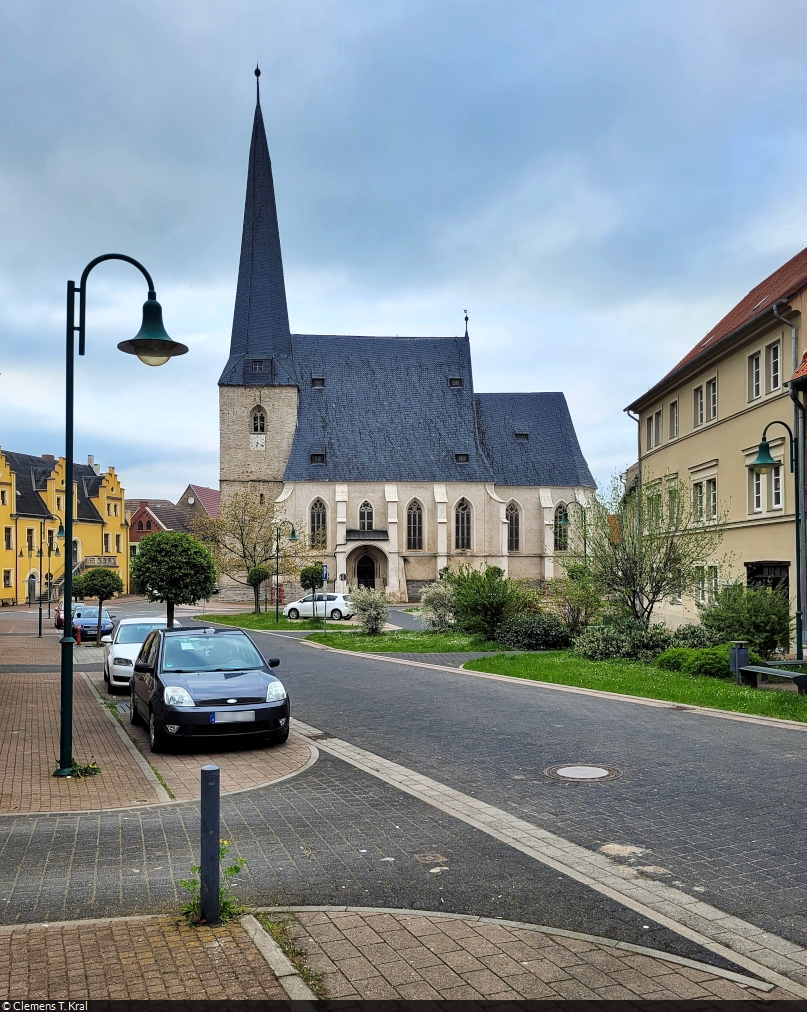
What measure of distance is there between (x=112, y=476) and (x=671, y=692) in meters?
69.9

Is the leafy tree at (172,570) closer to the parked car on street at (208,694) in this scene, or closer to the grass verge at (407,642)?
the grass verge at (407,642)

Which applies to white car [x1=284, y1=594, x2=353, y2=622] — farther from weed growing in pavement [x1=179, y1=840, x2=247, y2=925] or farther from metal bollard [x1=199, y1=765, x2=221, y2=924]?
metal bollard [x1=199, y1=765, x2=221, y2=924]

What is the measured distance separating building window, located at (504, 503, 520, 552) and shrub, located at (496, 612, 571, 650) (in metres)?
40.3

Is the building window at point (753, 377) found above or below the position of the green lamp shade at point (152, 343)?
above

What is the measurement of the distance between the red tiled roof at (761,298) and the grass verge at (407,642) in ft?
39.0

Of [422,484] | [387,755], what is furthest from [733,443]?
[422,484]

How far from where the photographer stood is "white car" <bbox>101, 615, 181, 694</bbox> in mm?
16625

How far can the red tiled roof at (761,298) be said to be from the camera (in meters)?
23.8

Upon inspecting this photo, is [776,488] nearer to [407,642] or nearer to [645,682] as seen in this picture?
[645,682]

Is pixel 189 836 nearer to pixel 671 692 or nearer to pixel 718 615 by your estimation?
pixel 671 692

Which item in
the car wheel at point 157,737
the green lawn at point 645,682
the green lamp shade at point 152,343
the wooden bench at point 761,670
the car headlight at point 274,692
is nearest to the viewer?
the green lamp shade at point 152,343

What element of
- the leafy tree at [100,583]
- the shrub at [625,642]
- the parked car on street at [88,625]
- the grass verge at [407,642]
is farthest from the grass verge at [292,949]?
the parked car on street at [88,625]

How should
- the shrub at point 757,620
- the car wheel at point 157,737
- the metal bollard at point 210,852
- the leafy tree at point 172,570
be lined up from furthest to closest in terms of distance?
the leafy tree at point 172,570, the shrub at point 757,620, the car wheel at point 157,737, the metal bollard at point 210,852

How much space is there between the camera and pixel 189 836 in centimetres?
682
